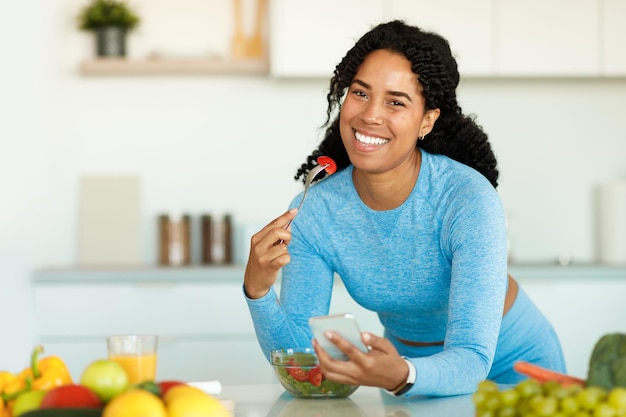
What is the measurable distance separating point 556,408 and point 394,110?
1.05m

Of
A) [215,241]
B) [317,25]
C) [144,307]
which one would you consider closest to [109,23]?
[317,25]

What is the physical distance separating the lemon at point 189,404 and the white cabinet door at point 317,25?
2876 millimetres

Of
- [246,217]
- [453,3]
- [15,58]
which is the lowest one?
[246,217]

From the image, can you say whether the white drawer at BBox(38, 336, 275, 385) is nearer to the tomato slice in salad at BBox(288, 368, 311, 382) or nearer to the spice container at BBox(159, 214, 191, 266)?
the spice container at BBox(159, 214, 191, 266)

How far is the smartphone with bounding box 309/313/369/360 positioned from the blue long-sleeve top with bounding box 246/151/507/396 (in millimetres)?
337

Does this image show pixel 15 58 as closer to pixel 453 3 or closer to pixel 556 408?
pixel 453 3

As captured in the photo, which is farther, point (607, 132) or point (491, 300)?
point (607, 132)

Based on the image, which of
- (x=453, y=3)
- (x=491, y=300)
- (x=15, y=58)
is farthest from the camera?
Result: (x=453, y=3)

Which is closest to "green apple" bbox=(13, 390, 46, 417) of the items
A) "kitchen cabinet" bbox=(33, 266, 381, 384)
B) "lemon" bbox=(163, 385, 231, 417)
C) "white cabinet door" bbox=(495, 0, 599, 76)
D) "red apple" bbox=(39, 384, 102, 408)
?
"red apple" bbox=(39, 384, 102, 408)

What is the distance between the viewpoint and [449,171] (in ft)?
→ 6.66

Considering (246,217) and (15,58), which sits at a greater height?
(15,58)

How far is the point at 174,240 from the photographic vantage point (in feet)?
13.0

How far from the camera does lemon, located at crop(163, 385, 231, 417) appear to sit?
1033 millimetres

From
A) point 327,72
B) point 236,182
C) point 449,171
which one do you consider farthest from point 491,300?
point 236,182
